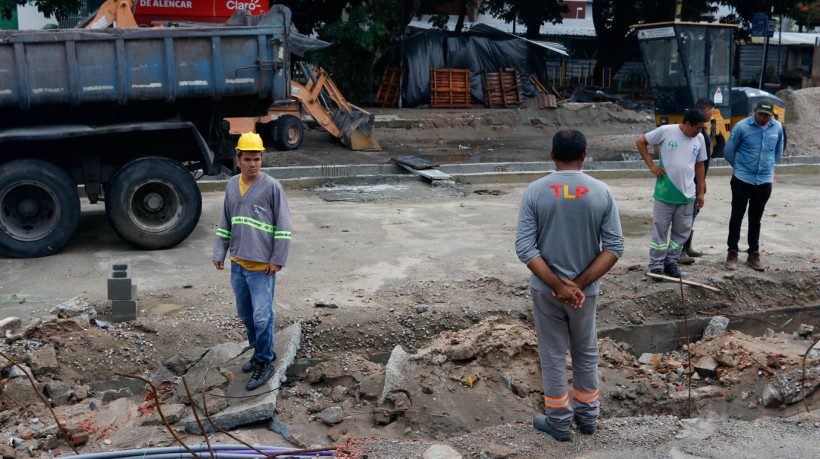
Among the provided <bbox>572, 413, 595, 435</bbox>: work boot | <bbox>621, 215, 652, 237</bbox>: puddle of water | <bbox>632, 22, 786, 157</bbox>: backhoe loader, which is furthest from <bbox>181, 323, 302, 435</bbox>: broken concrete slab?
<bbox>632, 22, 786, 157</bbox>: backhoe loader

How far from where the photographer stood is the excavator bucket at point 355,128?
1753cm

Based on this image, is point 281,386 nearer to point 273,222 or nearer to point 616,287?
point 273,222

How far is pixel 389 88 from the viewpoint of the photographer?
25250 mm

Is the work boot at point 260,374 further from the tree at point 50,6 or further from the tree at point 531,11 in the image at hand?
the tree at point 531,11

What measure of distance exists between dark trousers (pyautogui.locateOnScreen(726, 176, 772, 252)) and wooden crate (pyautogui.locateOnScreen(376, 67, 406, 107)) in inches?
702

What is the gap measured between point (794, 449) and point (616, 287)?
3.38 m

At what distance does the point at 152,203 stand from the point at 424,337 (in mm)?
4062

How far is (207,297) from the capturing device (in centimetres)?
701

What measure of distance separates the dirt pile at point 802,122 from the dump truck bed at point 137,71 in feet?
46.8

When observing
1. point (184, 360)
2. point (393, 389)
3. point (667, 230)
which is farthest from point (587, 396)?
point (667, 230)

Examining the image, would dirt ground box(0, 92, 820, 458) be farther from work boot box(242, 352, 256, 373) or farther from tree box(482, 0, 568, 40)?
tree box(482, 0, 568, 40)

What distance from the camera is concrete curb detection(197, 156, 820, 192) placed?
13.2 metres

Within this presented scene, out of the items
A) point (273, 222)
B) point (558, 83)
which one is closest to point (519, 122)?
point (558, 83)

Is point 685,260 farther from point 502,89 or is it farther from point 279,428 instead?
point 502,89
